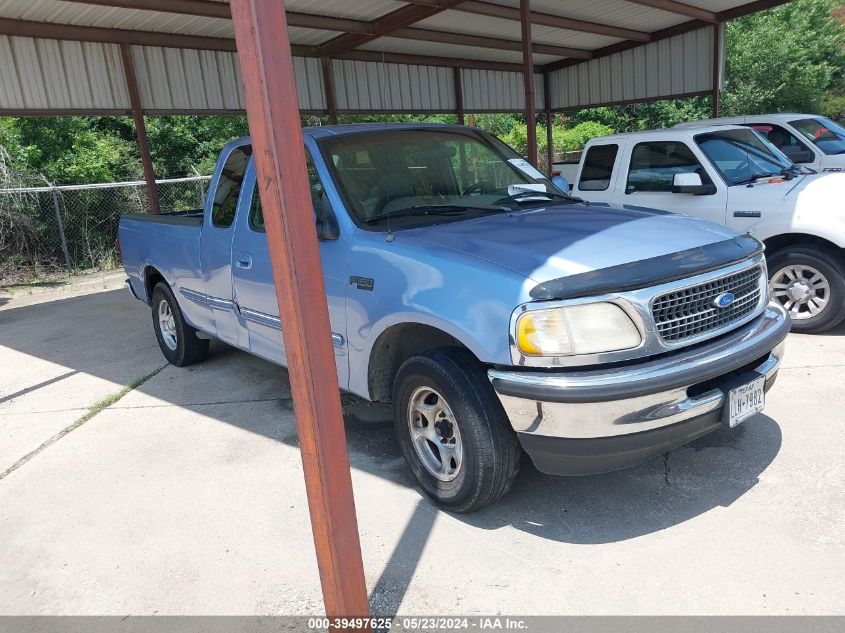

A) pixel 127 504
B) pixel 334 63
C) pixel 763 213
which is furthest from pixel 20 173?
pixel 763 213

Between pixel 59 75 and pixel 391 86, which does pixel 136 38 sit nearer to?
pixel 59 75

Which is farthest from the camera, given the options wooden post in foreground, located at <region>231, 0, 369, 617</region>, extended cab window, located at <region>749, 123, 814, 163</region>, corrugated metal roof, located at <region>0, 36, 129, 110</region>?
corrugated metal roof, located at <region>0, 36, 129, 110</region>

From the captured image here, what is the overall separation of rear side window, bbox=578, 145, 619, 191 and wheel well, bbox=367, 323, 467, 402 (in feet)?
14.2

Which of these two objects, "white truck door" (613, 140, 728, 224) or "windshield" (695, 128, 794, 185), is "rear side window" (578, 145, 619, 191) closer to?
"white truck door" (613, 140, 728, 224)

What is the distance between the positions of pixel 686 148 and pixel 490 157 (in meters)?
2.94

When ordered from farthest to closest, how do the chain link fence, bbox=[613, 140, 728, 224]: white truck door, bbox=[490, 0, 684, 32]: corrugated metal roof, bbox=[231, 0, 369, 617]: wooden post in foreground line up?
the chain link fence → bbox=[490, 0, 684, 32]: corrugated metal roof → bbox=[613, 140, 728, 224]: white truck door → bbox=[231, 0, 369, 617]: wooden post in foreground

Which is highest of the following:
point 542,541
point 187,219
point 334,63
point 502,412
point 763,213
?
point 334,63

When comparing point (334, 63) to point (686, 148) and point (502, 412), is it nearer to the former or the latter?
point (686, 148)

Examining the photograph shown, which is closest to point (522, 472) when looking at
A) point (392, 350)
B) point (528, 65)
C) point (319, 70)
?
point (392, 350)

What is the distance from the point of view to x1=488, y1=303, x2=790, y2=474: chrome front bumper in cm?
288

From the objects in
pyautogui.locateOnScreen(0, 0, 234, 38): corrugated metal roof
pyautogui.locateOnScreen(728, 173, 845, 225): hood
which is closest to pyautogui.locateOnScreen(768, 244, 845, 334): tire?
pyautogui.locateOnScreen(728, 173, 845, 225): hood

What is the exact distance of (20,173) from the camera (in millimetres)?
14758

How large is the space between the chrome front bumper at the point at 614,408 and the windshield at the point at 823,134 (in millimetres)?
7559

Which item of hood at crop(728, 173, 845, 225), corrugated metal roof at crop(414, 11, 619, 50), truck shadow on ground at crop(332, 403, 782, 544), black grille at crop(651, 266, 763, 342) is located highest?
corrugated metal roof at crop(414, 11, 619, 50)
